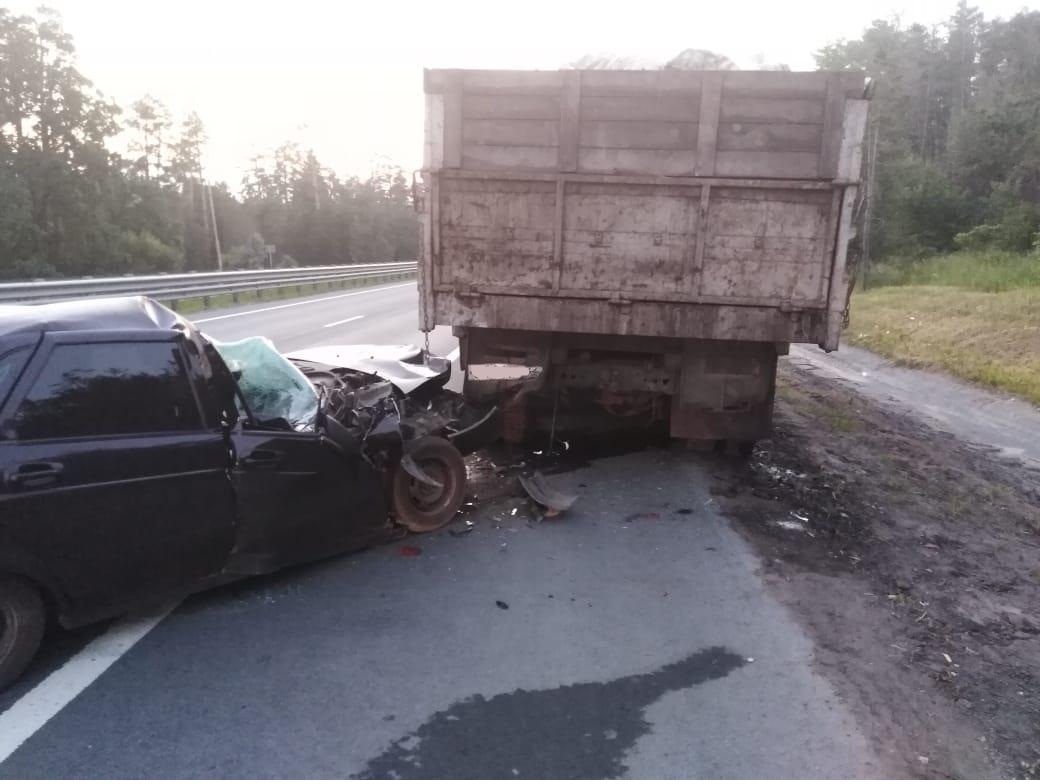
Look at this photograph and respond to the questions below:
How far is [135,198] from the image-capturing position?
54.3 m

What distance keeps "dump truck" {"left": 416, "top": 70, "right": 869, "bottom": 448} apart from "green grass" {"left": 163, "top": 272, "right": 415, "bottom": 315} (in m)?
16.2

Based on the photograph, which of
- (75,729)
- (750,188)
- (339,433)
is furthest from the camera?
(750,188)

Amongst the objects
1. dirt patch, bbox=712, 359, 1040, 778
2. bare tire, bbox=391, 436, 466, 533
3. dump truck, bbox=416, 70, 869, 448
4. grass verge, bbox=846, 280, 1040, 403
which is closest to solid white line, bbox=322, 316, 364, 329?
grass verge, bbox=846, 280, 1040, 403

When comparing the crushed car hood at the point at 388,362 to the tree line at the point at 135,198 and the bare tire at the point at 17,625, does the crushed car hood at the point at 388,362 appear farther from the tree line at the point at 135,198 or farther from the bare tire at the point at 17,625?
the tree line at the point at 135,198

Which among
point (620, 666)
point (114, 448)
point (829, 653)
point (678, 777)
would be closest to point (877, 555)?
point (829, 653)

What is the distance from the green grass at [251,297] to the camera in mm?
21938

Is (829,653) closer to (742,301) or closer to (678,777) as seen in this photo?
(678,777)

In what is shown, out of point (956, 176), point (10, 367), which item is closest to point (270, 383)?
point (10, 367)

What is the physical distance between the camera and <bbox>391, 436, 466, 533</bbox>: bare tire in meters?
5.50

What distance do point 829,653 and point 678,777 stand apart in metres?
1.33

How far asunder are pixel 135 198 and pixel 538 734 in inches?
2293

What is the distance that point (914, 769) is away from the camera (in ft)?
10.3

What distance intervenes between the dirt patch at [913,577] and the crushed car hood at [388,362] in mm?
2434

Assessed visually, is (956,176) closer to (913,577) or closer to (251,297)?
(251,297)
